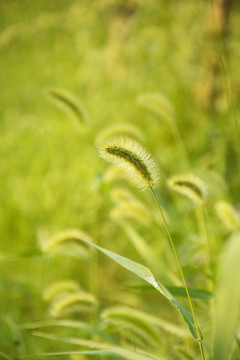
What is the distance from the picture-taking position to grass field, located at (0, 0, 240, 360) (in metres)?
0.95

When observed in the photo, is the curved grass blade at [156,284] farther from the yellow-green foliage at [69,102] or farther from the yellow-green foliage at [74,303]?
the yellow-green foliage at [69,102]

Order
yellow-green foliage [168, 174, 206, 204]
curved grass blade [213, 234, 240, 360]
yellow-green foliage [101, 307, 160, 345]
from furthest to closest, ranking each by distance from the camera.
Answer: yellow-green foliage [101, 307, 160, 345], yellow-green foliage [168, 174, 206, 204], curved grass blade [213, 234, 240, 360]

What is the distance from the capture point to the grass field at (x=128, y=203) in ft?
3.11

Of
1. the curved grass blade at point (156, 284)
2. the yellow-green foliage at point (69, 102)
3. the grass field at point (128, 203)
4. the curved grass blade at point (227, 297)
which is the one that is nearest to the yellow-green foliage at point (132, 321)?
the grass field at point (128, 203)

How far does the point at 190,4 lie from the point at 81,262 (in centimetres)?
197

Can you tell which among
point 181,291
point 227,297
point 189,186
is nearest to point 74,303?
point 181,291

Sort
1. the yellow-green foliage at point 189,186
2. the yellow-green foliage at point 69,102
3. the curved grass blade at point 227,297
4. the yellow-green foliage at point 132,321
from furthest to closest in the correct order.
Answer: the yellow-green foliage at point 69,102 < the yellow-green foliage at point 132,321 < the yellow-green foliage at point 189,186 < the curved grass blade at point 227,297

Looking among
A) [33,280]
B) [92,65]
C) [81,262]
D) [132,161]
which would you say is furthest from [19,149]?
[132,161]

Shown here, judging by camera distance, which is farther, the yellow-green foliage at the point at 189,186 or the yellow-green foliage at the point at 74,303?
the yellow-green foliage at the point at 74,303

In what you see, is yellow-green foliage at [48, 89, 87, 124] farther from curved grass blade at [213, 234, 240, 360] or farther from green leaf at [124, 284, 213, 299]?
curved grass blade at [213, 234, 240, 360]

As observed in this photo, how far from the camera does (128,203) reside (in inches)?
51.1

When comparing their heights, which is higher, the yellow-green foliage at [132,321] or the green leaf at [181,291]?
the green leaf at [181,291]

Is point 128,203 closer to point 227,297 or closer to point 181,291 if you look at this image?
point 181,291

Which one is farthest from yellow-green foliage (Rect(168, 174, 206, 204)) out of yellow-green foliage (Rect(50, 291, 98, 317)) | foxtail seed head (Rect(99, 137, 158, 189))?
yellow-green foliage (Rect(50, 291, 98, 317))
